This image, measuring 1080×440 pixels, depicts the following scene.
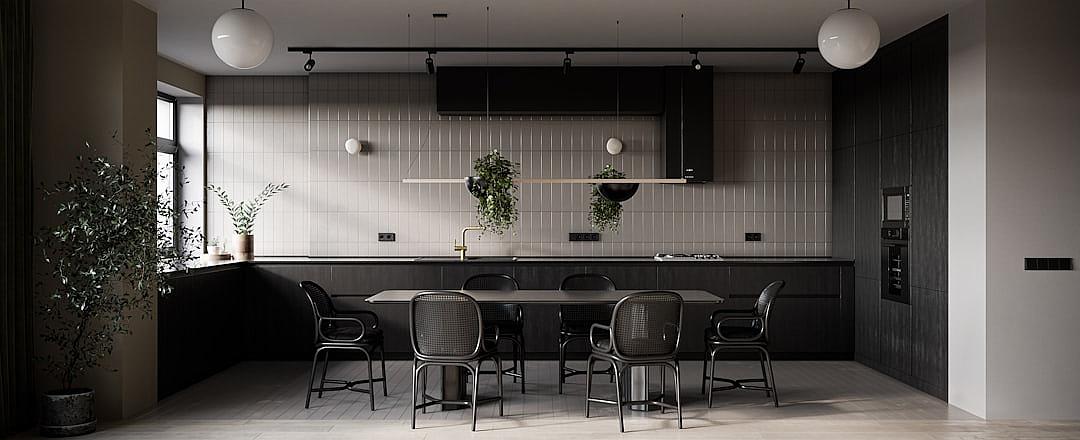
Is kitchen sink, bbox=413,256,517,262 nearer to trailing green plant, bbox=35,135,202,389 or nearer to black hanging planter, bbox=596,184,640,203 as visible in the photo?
black hanging planter, bbox=596,184,640,203

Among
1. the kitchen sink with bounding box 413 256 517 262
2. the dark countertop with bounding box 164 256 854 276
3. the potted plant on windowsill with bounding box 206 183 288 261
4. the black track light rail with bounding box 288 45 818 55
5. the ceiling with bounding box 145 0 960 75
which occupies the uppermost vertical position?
the ceiling with bounding box 145 0 960 75

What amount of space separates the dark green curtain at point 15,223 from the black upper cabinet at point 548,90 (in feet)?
11.4

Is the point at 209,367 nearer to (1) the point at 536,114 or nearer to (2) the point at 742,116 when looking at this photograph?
(1) the point at 536,114

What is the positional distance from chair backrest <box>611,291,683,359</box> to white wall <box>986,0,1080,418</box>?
6.66 feet

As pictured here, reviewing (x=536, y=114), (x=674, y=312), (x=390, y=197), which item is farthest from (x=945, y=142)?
(x=390, y=197)

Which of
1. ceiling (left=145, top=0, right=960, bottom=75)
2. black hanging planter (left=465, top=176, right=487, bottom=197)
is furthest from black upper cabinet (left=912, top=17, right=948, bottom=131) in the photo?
black hanging planter (left=465, top=176, right=487, bottom=197)

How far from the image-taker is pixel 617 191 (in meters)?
6.09

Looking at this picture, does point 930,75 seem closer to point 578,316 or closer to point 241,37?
point 578,316

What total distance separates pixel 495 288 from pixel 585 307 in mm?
694

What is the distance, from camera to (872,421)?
207 inches

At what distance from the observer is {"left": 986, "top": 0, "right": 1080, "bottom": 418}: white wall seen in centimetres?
535

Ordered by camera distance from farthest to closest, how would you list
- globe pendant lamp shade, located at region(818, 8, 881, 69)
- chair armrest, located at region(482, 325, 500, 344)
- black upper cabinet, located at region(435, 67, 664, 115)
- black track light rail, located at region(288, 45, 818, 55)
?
1. black upper cabinet, located at region(435, 67, 664, 115)
2. black track light rail, located at region(288, 45, 818, 55)
3. chair armrest, located at region(482, 325, 500, 344)
4. globe pendant lamp shade, located at region(818, 8, 881, 69)

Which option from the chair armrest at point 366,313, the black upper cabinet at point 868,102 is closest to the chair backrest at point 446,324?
the chair armrest at point 366,313

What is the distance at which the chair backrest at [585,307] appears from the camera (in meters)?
6.38
